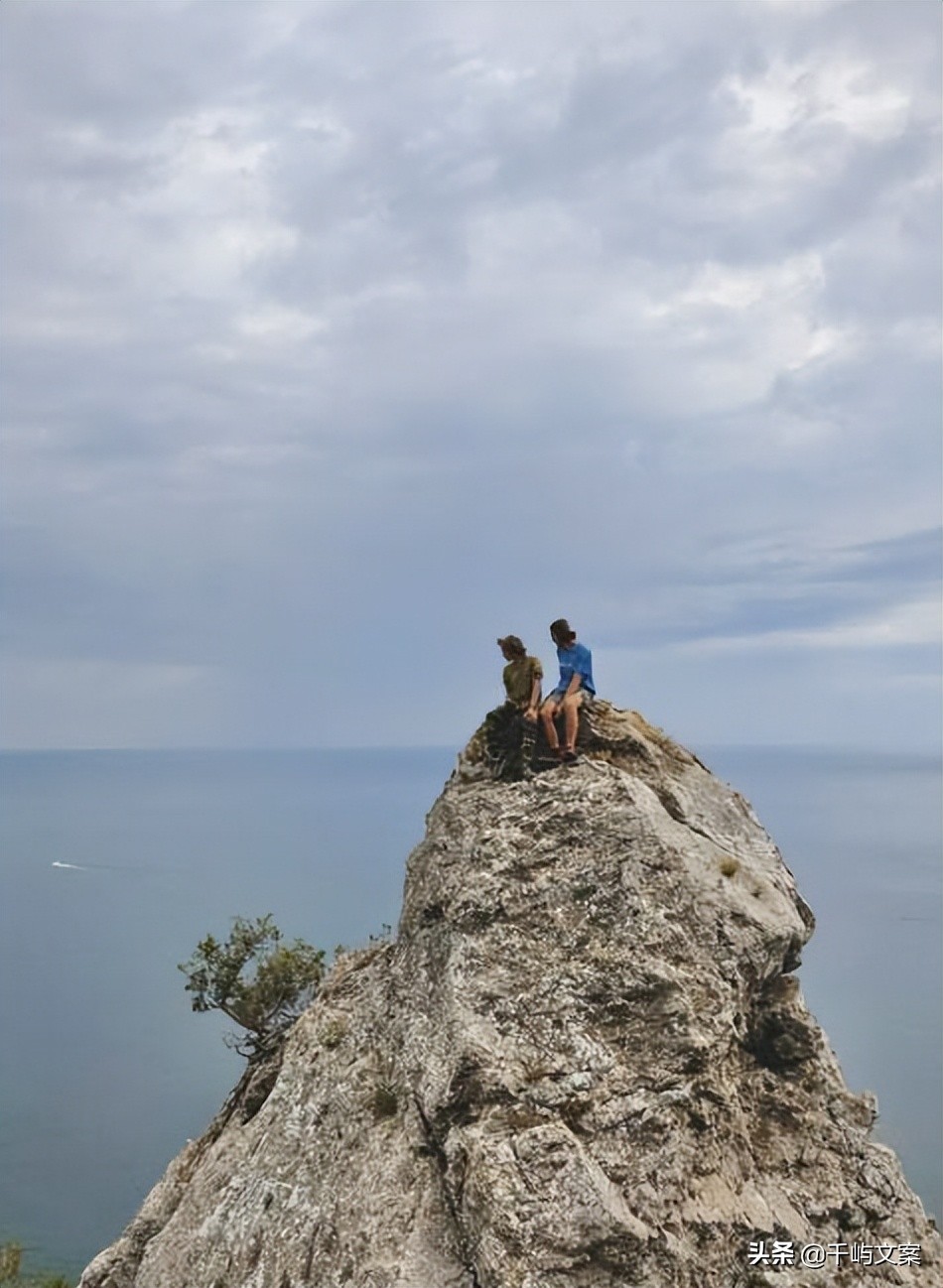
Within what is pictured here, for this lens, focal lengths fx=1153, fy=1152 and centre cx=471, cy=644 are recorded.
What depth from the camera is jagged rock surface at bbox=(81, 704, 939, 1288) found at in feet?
43.5

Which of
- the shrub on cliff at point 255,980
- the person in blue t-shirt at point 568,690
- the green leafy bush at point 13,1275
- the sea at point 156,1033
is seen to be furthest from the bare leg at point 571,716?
the sea at point 156,1033

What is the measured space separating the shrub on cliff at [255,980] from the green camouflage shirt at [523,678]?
31.8 ft

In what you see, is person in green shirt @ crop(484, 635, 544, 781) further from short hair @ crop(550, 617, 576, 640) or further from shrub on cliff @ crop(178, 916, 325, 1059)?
shrub on cliff @ crop(178, 916, 325, 1059)

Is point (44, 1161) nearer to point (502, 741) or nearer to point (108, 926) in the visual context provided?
point (502, 741)

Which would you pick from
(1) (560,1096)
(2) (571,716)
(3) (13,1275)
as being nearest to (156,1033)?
(3) (13,1275)

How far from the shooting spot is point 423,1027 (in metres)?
15.4

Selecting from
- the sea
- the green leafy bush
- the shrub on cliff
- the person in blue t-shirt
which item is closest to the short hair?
the person in blue t-shirt

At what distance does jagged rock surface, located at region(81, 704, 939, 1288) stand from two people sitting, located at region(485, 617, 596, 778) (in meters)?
0.68

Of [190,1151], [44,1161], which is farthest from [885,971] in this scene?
[190,1151]

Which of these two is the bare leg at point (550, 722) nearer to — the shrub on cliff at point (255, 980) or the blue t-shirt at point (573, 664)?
the blue t-shirt at point (573, 664)

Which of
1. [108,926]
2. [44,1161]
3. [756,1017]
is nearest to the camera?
[756,1017]

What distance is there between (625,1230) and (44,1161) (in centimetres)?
8553

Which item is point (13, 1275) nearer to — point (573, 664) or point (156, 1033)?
point (573, 664)

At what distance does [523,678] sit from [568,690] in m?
0.86
